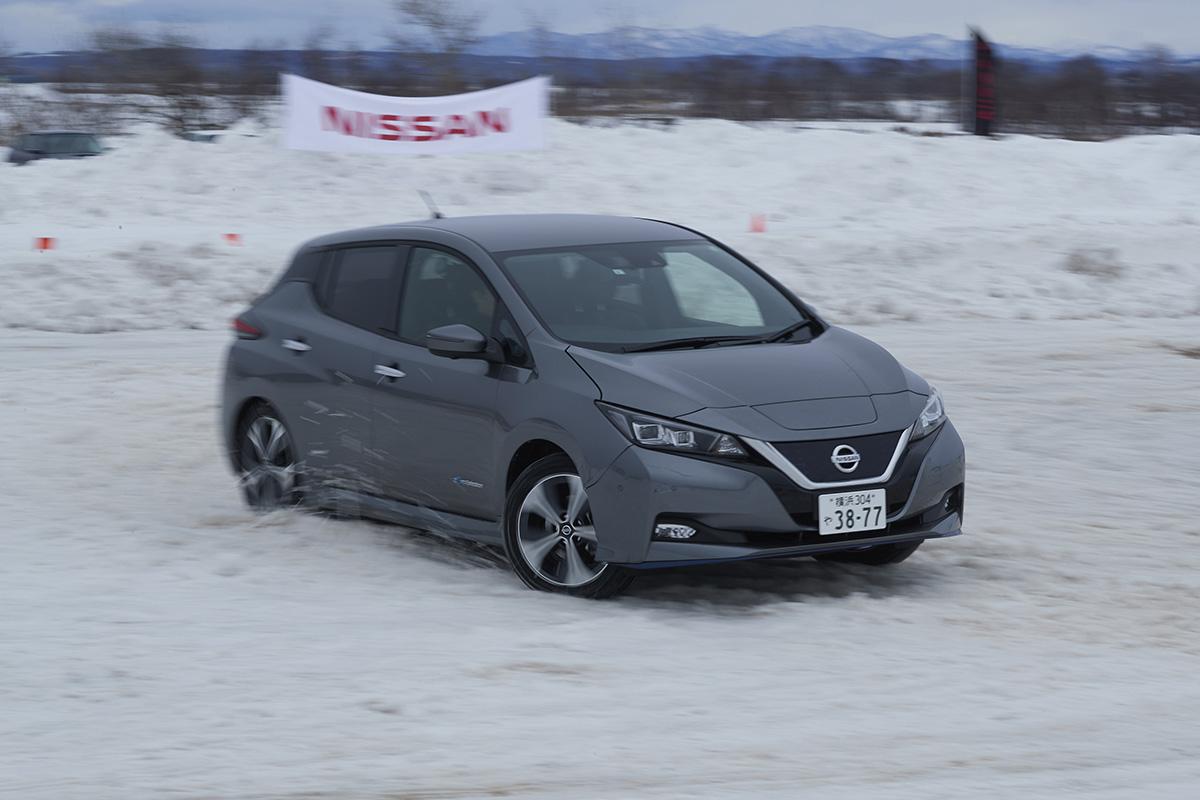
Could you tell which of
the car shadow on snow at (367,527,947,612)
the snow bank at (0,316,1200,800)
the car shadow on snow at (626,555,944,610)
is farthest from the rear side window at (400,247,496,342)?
the car shadow on snow at (626,555,944,610)

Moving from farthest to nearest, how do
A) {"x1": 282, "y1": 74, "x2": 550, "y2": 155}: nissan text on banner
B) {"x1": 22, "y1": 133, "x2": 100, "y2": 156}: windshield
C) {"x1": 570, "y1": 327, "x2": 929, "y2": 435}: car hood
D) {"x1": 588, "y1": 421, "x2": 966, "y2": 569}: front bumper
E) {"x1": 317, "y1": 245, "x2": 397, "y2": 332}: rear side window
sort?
{"x1": 22, "y1": 133, "x2": 100, "y2": 156}: windshield → {"x1": 282, "y1": 74, "x2": 550, "y2": 155}: nissan text on banner → {"x1": 317, "y1": 245, "x2": 397, "y2": 332}: rear side window → {"x1": 570, "y1": 327, "x2": 929, "y2": 435}: car hood → {"x1": 588, "y1": 421, "x2": 966, "y2": 569}: front bumper

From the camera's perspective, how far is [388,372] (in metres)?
7.65

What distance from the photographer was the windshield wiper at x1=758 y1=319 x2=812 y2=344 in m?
7.32

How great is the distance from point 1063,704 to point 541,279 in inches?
124

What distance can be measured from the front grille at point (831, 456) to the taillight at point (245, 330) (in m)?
3.50

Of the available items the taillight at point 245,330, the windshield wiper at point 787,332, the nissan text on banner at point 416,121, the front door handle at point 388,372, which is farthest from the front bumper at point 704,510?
the nissan text on banner at point 416,121

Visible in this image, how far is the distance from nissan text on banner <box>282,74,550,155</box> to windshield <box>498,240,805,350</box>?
776 inches

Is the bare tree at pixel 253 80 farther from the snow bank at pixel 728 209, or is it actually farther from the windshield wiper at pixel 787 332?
the windshield wiper at pixel 787 332

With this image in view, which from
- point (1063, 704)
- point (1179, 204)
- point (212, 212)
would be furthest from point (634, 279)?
point (1179, 204)

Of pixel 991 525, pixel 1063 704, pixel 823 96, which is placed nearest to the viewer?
pixel 1063 704

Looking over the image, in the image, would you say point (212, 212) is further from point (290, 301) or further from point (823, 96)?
point (823, 96)

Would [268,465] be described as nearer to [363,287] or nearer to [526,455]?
[363,287]

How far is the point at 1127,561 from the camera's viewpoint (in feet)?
24.5

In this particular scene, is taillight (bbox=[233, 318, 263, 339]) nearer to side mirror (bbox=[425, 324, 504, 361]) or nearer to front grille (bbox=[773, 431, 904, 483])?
side mirror (bbox=[425, 324, 504, 361])
